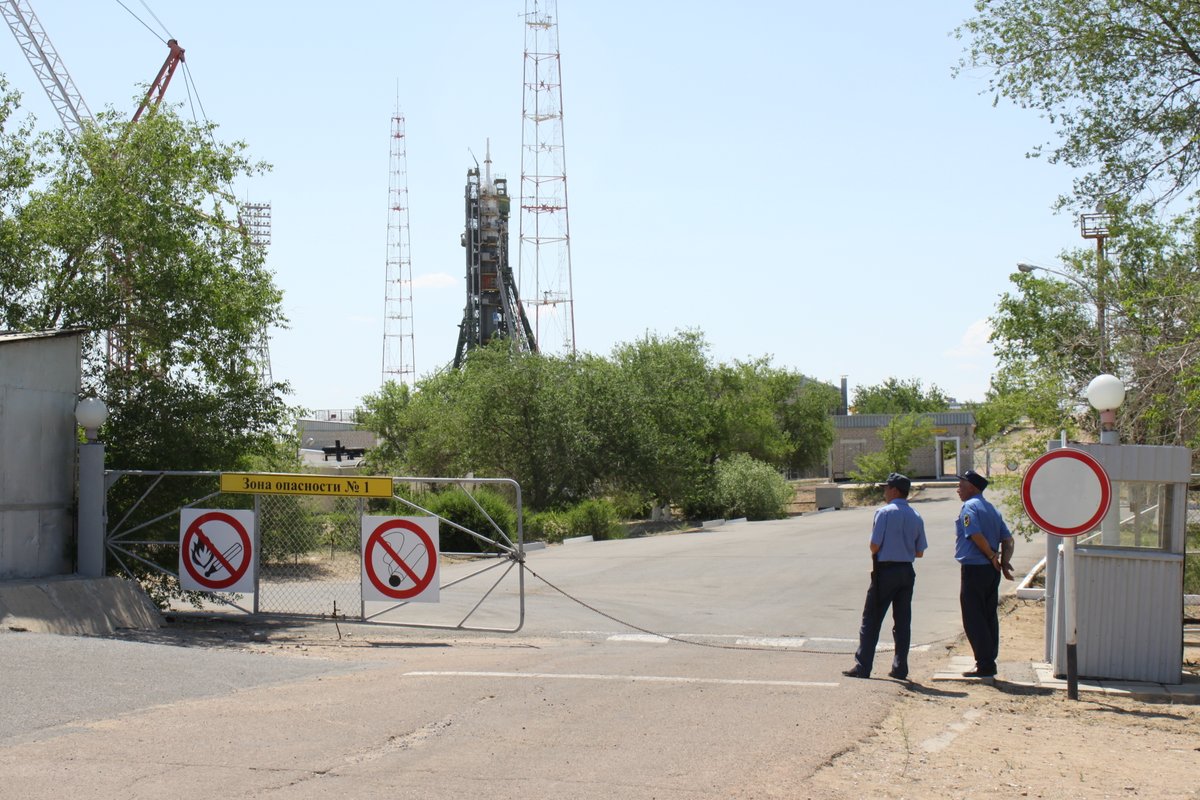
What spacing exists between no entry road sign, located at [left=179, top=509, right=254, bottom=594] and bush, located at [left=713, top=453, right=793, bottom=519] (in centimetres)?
3377

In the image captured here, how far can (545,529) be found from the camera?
3228 centimetres

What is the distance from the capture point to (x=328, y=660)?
11.0 m

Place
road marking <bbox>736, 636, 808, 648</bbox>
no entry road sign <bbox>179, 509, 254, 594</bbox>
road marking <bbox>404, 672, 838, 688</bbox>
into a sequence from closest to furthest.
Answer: road marking <bbox>404, 672, 838, 688</bbox> < road marking <bbox>736, 636, 808, 648</bbox> < no entry road sign <bbox>179, 509, 254, 594</bbox>

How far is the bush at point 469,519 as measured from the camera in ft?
84.5

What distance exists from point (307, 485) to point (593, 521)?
20945 millimetres

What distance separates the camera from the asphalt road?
243 inches

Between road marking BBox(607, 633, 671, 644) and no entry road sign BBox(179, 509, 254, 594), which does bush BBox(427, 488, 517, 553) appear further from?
road marking BBox(607, 633, 671, 644)

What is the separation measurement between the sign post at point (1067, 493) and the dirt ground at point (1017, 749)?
0.65 m

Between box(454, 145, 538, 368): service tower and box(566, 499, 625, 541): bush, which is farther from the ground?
box(454, 145, 538, 368): service tower

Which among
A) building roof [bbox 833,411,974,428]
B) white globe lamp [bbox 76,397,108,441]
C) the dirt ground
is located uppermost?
building roof [bbox 833,411,974,428]

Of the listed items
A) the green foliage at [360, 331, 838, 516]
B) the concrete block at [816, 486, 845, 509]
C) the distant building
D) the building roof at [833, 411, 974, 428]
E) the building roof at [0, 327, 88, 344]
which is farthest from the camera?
the building roof at [833, 411, 974, 428]

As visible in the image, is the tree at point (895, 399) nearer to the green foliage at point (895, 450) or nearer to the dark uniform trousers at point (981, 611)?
the green foliage at point (895, 450)

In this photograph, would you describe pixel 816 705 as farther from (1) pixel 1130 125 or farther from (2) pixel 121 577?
(1) pixel 1130 125

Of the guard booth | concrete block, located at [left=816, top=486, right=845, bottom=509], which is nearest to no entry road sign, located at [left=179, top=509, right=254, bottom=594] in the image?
the guard booth
